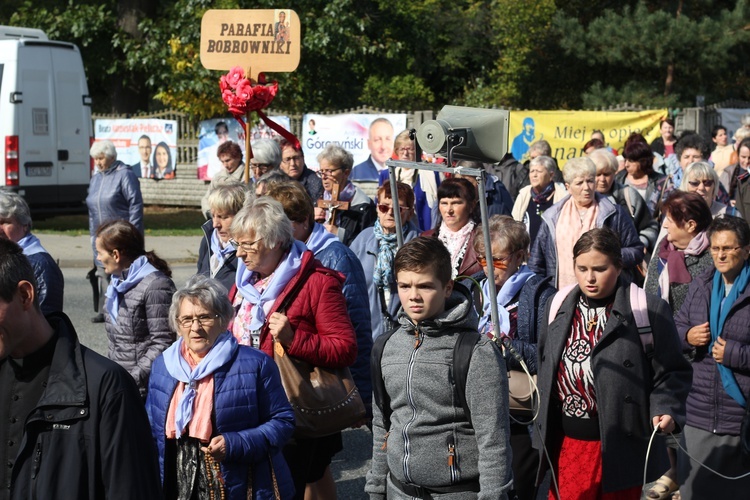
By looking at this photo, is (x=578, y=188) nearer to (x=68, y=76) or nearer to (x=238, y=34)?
(x=238, y=34)

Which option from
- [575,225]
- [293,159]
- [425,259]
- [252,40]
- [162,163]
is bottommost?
[162,163]

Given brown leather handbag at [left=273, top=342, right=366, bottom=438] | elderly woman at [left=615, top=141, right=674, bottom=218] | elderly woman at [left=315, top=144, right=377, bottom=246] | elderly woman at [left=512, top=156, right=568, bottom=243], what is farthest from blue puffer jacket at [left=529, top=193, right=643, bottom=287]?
brown leather handbag at [left=273, top=342, right=366, bottom=438]

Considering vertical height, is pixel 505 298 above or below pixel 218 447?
above

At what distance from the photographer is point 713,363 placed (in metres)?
5.70

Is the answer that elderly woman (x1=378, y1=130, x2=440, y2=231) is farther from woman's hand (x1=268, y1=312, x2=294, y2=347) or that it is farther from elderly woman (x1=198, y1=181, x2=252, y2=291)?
woman's hand (x1=268, y1=312, x2=294, y2=347)

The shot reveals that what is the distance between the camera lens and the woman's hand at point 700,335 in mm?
5688

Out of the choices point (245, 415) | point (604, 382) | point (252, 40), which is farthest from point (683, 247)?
point (245, 415)

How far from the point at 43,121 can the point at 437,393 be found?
15256 millimetres

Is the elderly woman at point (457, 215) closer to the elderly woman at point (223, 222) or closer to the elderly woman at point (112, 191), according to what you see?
the elderly woman at point (223, 222)

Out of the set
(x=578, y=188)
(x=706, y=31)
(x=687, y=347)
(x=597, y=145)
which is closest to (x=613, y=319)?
(x=687, y=347)

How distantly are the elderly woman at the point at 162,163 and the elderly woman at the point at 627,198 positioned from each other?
1685 centimetres

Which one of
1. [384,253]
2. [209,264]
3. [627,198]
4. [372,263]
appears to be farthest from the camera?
[627,198]

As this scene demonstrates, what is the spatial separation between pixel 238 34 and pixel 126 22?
22.2 metres

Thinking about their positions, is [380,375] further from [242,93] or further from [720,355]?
[242,93]
